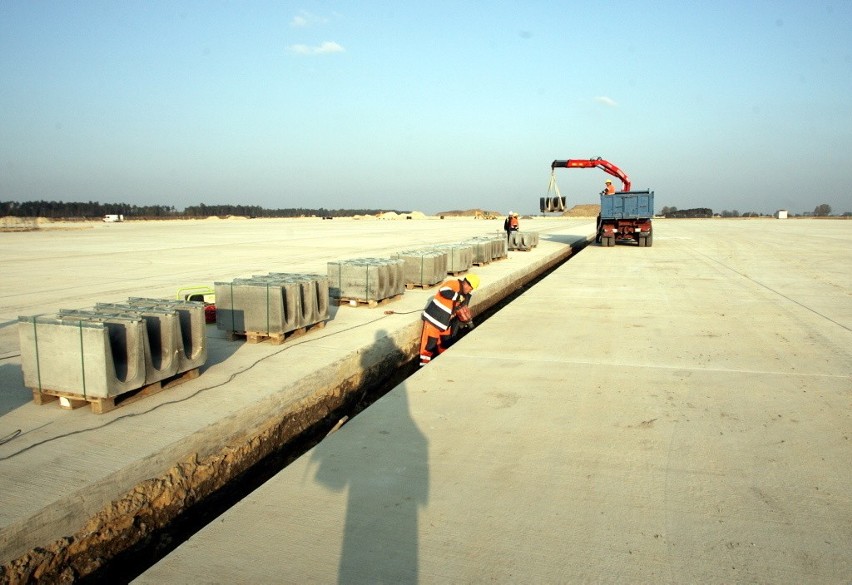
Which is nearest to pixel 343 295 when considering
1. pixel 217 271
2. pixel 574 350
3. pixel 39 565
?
pixel 574 350

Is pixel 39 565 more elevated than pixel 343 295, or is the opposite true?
pixel 343 295

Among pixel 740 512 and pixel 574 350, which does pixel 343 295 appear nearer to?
pixel 574 350

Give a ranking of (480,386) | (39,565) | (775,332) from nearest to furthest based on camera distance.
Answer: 1. (39,565)
2. (480,386)
3. (775,332)

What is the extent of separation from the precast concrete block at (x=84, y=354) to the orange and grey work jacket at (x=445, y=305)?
3.84 m

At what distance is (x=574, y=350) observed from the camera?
25.9 ft

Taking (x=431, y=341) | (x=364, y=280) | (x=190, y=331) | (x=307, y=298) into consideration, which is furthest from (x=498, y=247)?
(x=190, y=331)

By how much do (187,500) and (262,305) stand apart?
3.32 m

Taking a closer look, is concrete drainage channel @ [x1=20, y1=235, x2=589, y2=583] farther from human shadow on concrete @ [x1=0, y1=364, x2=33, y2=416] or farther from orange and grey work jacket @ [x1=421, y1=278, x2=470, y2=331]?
human shadow on concrete @ [x1=0, y1=364, x2=33, y2=416]

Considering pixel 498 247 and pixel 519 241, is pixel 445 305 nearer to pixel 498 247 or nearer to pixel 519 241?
pixel 498 247

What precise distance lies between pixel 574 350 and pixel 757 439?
10.2 feet

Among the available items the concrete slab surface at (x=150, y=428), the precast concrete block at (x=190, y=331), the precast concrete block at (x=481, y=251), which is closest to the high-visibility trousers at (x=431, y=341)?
the concrete slab surface at (x=150, y=428)

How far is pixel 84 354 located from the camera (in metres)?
5.19

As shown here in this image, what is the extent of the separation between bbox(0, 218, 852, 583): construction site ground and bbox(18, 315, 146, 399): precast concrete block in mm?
252

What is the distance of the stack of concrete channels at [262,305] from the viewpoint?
7.65 metres
